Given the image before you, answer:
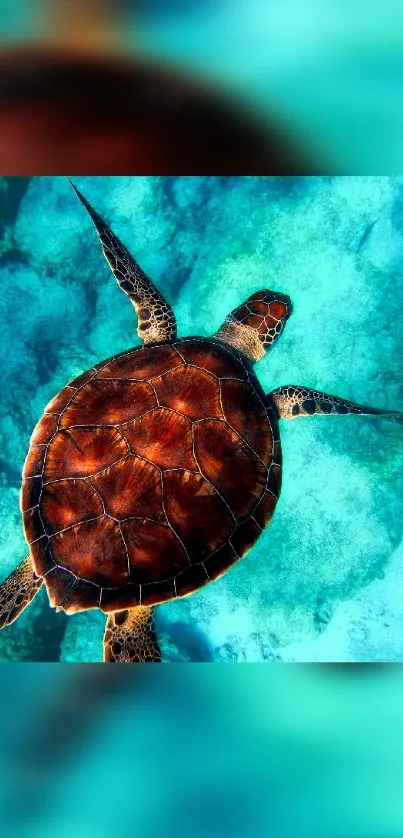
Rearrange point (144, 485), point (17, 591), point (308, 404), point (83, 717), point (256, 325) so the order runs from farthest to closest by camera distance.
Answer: point (256, 325) → point (308, 404) → point (83, 717) → point (17, 591) → point (144, 485)

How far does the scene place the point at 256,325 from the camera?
93.5 inches

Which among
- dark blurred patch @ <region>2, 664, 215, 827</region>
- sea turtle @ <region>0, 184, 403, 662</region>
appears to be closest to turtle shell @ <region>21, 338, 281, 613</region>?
sea turtle @ <region>0, 184, 403, 662</region>

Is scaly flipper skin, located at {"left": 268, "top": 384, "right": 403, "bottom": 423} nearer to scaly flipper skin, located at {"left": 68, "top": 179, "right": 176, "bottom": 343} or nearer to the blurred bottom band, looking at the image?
scaly flipper skin, located at {"left": 68, "top": 179, "right": 176, "bottom": 343}

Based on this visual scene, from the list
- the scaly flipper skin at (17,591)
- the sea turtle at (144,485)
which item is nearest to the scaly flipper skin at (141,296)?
the sea turtle at (144,485)

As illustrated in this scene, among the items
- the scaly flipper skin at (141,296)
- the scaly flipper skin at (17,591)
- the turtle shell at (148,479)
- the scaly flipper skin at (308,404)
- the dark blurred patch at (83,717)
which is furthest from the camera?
the scaly flipper skin at (141,296)

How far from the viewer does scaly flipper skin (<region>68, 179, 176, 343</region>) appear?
2.37 m

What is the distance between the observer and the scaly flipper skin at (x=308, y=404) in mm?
2191

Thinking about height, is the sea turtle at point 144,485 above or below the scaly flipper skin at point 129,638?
above

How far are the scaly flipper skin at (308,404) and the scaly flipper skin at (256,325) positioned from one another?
0.87ft

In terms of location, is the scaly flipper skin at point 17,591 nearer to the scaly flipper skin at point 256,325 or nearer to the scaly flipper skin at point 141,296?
the scaly flipper skin at point 141,296
